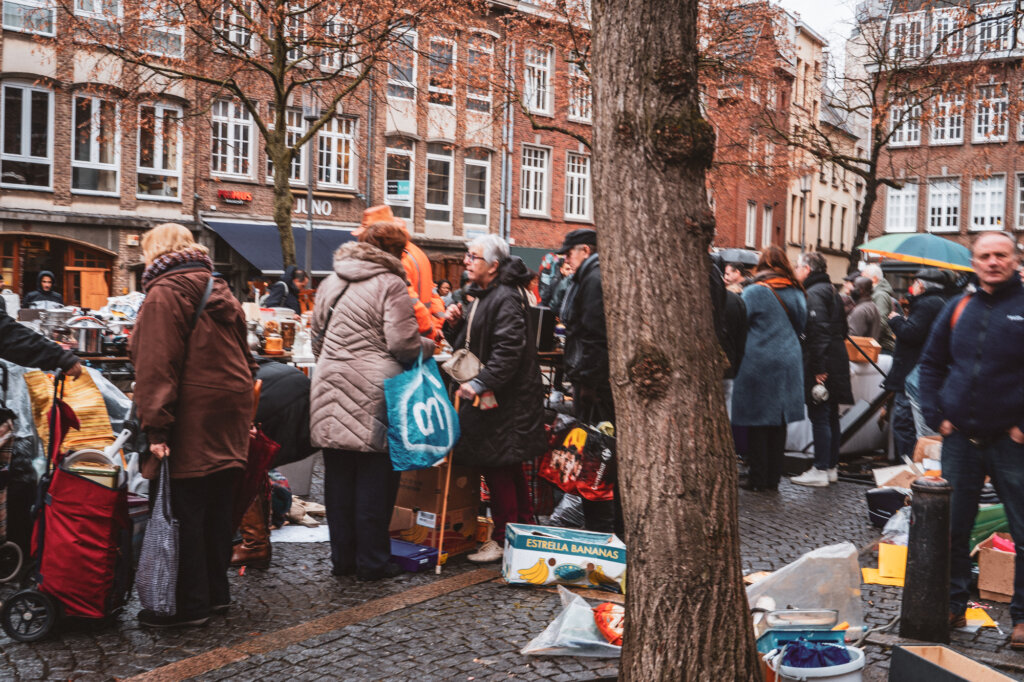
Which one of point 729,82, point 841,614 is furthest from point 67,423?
point 729,82

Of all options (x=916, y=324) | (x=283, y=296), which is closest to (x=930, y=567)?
(x=916, y=324)

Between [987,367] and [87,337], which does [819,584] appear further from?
[87,337]

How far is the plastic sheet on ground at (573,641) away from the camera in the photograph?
15.5ft

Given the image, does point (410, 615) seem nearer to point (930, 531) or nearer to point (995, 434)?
point (930, 531)

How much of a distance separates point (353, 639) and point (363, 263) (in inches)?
84.7

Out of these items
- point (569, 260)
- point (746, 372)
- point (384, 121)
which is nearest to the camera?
point (569, 260)

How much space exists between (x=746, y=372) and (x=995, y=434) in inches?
160

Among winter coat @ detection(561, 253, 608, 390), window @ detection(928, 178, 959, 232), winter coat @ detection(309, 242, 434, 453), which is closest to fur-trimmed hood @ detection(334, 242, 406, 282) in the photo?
winter coat @ detection(309, 242, 434, 453)

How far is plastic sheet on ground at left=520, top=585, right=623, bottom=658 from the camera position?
473 centimetres

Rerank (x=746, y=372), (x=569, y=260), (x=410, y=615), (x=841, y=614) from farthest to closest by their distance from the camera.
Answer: (x=746, y=372), (x=569, y=260), (x=410, y=615), (x=841, y=614)

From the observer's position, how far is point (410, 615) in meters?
5.32

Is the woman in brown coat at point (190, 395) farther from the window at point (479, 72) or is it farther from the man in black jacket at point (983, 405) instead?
the window at point (479, 72)

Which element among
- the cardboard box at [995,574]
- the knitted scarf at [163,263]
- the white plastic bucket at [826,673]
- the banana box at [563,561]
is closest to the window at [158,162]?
the knitted scarf at [163,263]

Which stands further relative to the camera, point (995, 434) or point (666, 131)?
point (995, 434)
